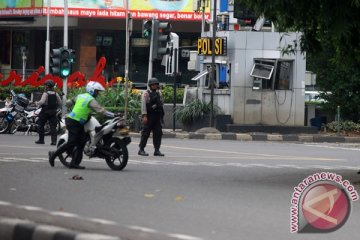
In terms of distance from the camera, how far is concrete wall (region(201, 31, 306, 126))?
1358 inches

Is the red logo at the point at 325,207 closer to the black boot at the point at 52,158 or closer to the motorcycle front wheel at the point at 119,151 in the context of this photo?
the motorcycle front wheel at the point at 119,151

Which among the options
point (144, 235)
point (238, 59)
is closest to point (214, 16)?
point (238, 59)

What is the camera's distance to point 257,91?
114 ft

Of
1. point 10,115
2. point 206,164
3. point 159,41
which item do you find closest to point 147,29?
point 159,41

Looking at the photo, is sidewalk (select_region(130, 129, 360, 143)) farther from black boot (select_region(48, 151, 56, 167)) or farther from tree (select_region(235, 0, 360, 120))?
tree (select_region(235, 0, 360, 120))

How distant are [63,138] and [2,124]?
14375 millimetres

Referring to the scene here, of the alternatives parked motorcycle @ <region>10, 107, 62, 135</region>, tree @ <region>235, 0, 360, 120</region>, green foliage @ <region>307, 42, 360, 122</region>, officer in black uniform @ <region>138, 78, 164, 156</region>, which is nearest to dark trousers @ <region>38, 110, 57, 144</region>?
officer in black uniform @ <region>138, 78, 164, 156</region>

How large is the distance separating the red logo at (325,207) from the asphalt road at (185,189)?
0.16 metres

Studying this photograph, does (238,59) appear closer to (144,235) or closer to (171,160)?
(171,160)

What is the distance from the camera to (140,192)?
14.2 meters

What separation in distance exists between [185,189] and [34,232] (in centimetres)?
524

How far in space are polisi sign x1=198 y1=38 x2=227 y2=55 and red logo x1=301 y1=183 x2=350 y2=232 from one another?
22686 mm

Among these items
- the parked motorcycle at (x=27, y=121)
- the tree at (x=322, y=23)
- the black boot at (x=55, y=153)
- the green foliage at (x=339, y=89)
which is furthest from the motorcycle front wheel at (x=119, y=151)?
the green foliage at (x=339, y=89)

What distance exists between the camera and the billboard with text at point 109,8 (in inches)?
2285
